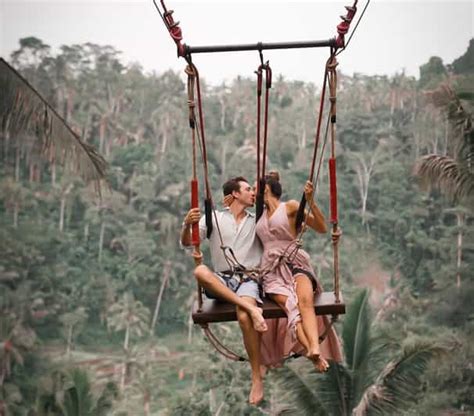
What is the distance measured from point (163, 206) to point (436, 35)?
399 inches

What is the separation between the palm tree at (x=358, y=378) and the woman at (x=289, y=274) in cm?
649

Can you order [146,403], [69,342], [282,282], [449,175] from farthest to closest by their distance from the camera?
[69,342]
[146,403]
[449,175]
[282,282]

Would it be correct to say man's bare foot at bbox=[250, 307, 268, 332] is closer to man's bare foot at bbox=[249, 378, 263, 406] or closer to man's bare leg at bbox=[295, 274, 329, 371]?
man's bare leg at bbox=[295, 274, 329, 371]

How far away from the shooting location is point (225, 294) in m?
6.52

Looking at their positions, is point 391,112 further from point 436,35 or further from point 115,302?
point 115,302

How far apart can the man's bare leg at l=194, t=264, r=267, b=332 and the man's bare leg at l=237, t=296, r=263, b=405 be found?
4 cm

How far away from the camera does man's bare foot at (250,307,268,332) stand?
641 centimetres

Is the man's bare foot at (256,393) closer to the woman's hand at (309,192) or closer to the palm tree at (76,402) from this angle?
the woman's hand at (309,192)

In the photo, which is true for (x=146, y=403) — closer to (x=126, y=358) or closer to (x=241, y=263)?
(x=126, y=358)

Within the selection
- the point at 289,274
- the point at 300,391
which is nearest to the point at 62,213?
the point at 300,391

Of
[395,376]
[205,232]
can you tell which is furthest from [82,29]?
[205,232]

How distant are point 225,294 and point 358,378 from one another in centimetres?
772

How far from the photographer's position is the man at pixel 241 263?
6496mm

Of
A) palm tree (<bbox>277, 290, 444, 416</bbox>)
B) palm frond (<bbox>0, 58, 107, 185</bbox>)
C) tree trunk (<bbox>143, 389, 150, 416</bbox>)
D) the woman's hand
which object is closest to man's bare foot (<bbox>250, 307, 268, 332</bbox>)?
the woman's hand
